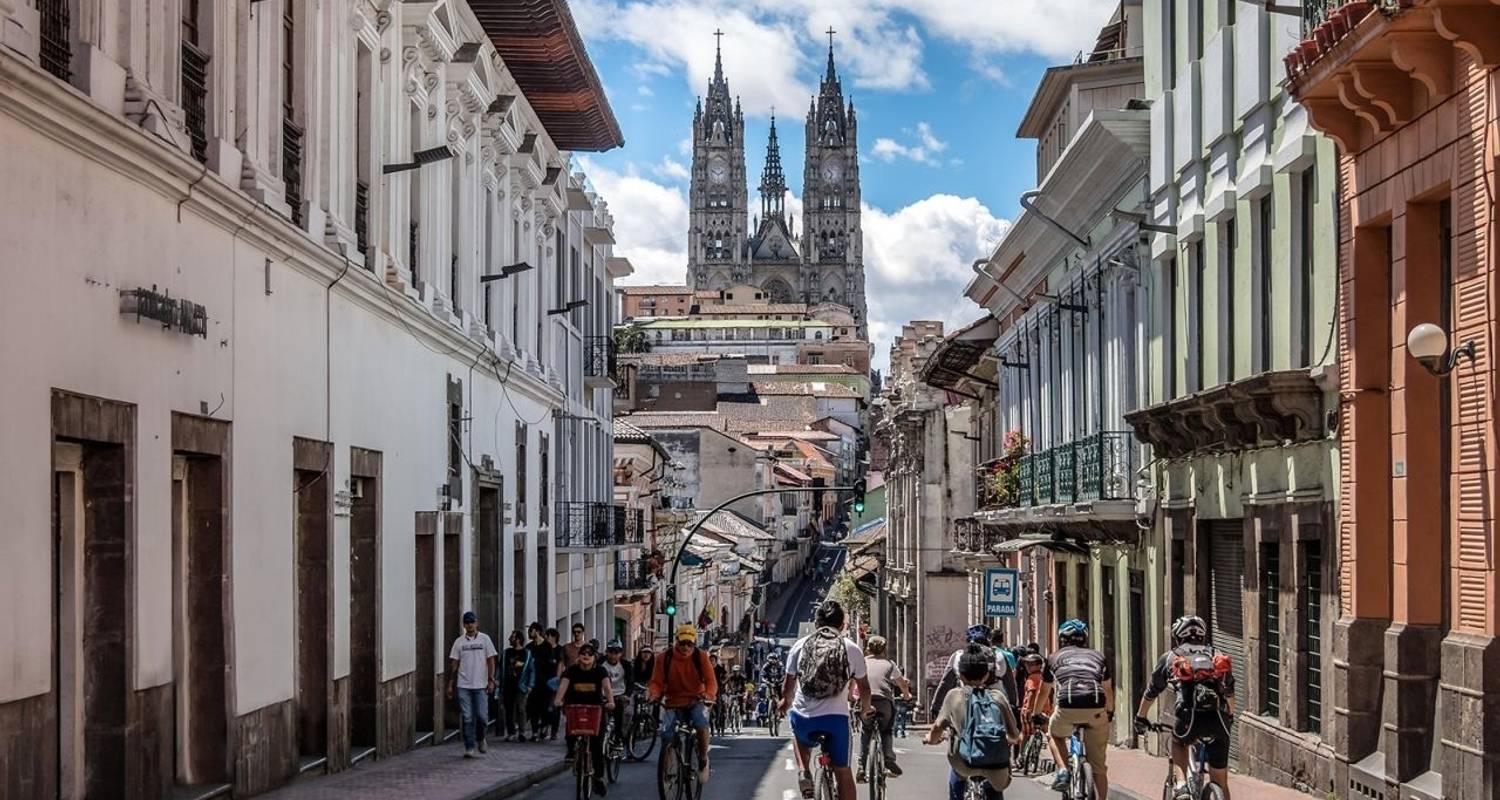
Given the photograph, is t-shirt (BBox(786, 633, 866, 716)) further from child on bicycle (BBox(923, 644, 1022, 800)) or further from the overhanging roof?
the overhanging roof

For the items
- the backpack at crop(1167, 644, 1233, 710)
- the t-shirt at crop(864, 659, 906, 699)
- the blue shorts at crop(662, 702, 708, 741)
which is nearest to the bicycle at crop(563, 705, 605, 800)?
the blue shorts at crop(662, 702, 708, 741)

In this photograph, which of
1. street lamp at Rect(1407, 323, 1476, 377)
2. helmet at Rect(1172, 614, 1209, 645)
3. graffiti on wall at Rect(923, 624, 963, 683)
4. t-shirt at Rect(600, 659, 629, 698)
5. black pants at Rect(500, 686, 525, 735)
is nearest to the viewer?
street lamp at Rect(1407, 323, 1476, 377)

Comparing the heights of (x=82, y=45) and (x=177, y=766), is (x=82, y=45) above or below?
above

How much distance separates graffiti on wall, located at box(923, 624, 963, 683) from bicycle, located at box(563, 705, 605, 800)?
3562cm

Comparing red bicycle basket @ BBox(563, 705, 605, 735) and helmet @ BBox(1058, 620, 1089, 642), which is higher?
helmet @ BBox(1058, 620, 1089, 642)

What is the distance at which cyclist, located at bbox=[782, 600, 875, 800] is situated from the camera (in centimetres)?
1508

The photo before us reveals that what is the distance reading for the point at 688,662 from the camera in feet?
60.6

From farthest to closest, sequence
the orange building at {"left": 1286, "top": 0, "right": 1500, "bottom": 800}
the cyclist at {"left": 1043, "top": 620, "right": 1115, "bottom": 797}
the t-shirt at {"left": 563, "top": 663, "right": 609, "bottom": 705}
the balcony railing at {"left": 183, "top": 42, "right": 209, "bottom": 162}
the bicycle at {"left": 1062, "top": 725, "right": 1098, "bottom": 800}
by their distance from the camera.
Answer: the t-shirt at {"left": 563, "top": 663, "right": 609, "bottom": 705} < the balcony railing at {"left": 183, "top": 42, "right": 209, "bottom": 162} < the cyclist at {"left": 1043, "top": 620, "right": 1115, "bottom": 797} < the bicycle at {"left": 1062, "top": 725, "right": 1098, "bottom": 800} < the orange building at {"left": 1286, "top": 0, "right": 1500, "bottom": 800}

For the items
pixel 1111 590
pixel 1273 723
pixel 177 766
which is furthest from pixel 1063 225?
pixel 177 766

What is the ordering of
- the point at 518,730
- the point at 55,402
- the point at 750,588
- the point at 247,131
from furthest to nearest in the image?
the point at 750,588
the point at 518,730
the point at 247,131
the point at 55,402

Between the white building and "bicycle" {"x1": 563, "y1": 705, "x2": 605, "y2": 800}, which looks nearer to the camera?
the white building

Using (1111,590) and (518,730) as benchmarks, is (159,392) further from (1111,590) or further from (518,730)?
(1111,590)

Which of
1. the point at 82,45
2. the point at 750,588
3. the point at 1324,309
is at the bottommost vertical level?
the point at 750,588

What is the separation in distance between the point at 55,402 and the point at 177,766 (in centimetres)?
472
